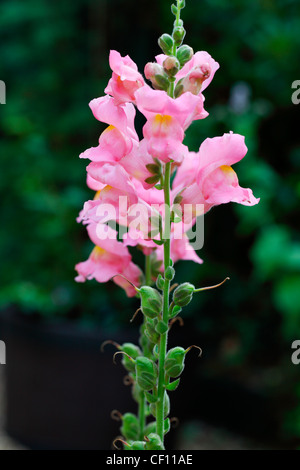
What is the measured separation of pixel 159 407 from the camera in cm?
56

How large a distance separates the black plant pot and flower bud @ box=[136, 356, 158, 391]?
1.23 m

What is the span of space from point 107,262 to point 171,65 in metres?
0.25

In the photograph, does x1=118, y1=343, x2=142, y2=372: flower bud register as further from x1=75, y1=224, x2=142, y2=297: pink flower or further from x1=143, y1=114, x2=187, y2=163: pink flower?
x1=143, y1=114, x2=187, y2=163: pink flower

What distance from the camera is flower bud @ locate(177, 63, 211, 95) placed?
0.53 metres

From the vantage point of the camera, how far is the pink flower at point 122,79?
535mm

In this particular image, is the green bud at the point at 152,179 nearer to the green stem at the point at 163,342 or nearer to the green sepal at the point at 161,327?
the green stem at the point at 163,342

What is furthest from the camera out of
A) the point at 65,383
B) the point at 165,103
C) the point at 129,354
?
the point at 65,383

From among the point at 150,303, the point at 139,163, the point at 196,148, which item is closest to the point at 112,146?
the point at 139,163

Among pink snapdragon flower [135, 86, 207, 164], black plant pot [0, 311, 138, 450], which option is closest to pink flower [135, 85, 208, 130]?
pink snapdragon flower [135, 86, 207, 164]

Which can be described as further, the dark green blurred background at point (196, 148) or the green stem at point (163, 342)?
the dark green blurred background at point (196, 148)

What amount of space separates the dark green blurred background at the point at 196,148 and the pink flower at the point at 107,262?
0.93m

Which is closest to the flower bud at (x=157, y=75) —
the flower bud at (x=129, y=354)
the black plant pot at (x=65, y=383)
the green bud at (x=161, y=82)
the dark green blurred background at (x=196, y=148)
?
the green bud at (x=161, y=82)

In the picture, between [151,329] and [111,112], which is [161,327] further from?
[111,112]

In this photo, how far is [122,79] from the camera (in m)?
0.54
